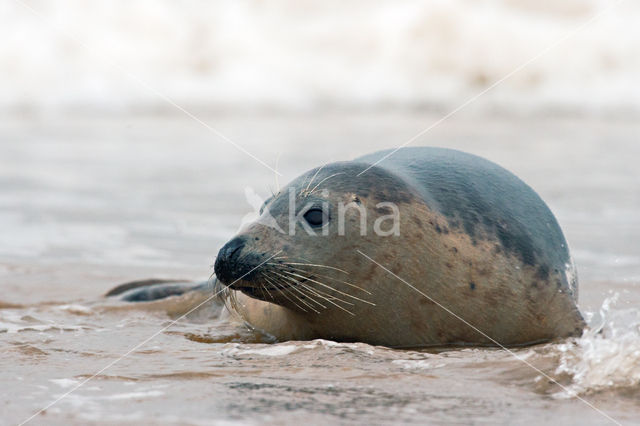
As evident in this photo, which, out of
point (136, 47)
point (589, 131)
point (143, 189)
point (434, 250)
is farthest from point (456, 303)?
point (136, 47)

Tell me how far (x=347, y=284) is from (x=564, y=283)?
0.97m

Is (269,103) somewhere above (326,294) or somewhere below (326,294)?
above

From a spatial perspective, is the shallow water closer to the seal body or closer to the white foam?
the white foam

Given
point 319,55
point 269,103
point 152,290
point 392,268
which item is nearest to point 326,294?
point 392,268

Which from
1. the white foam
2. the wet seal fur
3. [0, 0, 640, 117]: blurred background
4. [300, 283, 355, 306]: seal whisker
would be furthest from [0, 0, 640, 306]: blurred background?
the white foam

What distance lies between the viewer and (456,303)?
4059mm

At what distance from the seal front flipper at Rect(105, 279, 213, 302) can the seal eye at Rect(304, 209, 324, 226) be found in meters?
1.27

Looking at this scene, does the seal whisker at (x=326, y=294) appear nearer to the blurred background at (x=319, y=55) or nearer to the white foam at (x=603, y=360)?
the white foam at (x=603, y=360)

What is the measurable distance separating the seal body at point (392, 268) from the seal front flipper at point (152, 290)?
1.19 meters

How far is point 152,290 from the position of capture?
5406 millimetres

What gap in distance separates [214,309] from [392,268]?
4.41 ft

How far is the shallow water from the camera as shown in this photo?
3.06 meters

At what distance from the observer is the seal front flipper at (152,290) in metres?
5.34

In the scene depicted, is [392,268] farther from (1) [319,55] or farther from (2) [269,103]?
(1) [319,55]
